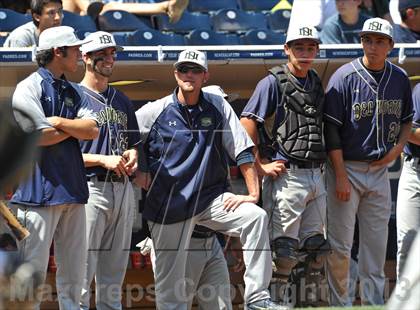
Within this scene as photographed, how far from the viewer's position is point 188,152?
7.96 metres

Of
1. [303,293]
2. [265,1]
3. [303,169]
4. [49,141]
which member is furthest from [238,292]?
[265,1]

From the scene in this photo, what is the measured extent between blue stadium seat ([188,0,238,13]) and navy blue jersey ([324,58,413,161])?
3.51 m

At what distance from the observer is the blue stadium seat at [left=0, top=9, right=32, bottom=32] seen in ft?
32.6

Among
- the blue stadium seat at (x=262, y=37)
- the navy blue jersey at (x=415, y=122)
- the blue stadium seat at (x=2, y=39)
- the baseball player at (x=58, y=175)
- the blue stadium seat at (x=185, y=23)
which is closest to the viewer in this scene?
the baseball player at (x=58, y=175)

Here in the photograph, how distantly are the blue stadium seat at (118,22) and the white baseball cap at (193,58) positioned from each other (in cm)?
247

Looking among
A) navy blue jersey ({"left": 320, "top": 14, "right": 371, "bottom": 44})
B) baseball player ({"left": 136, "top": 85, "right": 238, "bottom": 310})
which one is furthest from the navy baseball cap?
baseball player ({"left": 136, "top": 85, "right": 238, "bottom": 310})

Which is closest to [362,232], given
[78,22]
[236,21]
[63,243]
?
[63,243]

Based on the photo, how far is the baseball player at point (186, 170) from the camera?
25.9 feet

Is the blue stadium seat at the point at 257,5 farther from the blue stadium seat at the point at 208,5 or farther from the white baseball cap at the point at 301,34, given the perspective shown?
the white baseball cap at the point at 301,34

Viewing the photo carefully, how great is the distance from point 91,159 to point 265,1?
16.0ft

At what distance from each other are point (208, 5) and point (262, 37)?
61.6 inches

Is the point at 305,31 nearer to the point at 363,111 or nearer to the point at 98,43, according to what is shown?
the point at 363,111

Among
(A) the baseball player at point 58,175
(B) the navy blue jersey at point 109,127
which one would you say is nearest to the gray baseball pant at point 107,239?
(B) the navy blue jersey at point 109,127

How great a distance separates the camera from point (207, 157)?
7.96 meters
